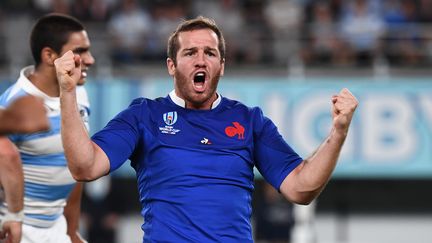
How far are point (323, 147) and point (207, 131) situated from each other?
673mm

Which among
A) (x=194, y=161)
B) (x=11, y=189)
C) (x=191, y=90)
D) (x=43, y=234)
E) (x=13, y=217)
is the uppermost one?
(x=191, y=90)

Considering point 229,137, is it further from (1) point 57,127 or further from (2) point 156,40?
(2) point 156,40

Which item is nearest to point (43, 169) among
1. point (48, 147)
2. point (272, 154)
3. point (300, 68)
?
point (48, 147)

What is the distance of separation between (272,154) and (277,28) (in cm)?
1105

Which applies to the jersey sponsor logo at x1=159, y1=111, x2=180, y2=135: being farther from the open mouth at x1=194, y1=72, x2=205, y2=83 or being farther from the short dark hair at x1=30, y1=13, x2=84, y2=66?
the short dark hair at x1=30, y1=13, x2=84, y2=66

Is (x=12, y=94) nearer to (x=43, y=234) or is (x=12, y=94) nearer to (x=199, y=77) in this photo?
(x=43, y=234)

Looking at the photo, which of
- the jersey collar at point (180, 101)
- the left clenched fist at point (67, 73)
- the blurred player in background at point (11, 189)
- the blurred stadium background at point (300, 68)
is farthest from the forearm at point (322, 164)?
the blurred stadium background at point (300, 68)

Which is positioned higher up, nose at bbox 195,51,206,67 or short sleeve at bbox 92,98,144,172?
nose at bbox 195,51,206,67

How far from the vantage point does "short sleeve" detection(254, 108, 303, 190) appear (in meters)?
5.53

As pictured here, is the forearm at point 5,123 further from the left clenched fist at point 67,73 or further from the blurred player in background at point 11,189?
the blurred player in background at point 11,189

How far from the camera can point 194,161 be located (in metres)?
5.45

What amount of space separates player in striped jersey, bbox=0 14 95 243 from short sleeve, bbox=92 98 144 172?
122 cm

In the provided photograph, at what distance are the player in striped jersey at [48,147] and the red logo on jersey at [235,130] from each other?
1.38 meters

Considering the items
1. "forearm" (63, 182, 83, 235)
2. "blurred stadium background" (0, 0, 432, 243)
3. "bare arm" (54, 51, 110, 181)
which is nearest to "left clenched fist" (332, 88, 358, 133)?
"bare arm" (54, 51, 110, 181)
